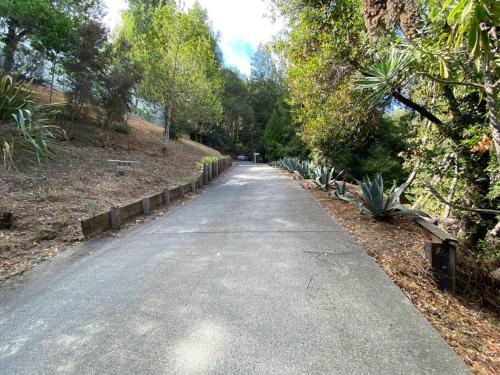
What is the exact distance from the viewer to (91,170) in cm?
762

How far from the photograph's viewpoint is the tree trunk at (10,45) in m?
9.18

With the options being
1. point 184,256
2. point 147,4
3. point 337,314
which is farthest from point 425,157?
point 147,4

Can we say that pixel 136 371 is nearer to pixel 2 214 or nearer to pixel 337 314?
pixel 337 314

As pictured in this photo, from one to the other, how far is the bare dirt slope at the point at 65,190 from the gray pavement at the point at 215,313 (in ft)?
1.53

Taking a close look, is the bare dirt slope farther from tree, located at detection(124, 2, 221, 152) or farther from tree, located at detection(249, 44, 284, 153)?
tree, located at detection(249, 44, 284, 153)

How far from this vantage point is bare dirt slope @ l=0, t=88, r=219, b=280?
3937mm

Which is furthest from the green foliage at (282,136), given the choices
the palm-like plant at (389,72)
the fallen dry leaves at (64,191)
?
the palm-like plant at (389,72)

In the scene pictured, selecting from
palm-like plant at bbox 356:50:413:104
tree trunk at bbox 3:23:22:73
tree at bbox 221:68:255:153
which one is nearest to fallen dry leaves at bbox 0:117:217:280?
tree trunk at bbox 3:23:22:73

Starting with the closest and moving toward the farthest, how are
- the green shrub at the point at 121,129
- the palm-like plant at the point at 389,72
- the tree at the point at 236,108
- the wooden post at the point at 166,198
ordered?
the palm-like plant at the point at 389,72, the wooden post at the point at 166,198, the green shrub at the point at 121,129, the tree at the point at 236,108

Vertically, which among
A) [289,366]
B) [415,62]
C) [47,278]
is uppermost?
[415,62]

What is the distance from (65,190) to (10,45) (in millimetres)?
7360

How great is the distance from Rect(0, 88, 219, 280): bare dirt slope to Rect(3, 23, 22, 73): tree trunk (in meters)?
2.52

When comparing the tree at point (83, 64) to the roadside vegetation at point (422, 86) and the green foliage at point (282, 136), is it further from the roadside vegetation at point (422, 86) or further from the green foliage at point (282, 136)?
the green foliage at point (282, 136)

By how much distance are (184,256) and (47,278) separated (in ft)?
5.01
